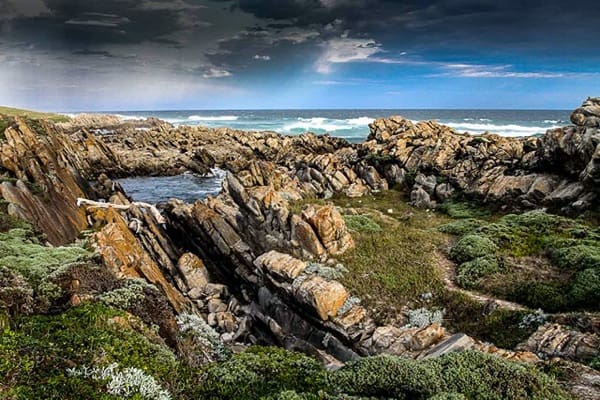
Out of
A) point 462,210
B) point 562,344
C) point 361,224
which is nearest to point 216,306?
point 361,224

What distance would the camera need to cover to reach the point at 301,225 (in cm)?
2148

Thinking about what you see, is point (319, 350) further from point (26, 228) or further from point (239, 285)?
point (26, 228)

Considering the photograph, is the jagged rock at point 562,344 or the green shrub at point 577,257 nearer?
the jagged rock at point 562,344

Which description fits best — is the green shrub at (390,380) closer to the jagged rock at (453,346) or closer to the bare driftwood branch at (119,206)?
the jagged rock at (453,346)

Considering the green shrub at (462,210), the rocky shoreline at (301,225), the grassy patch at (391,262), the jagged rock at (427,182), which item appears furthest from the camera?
the jagged rock at (427,182)

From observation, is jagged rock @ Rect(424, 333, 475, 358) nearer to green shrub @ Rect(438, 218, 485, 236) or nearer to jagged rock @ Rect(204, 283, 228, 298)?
jagged rock @ Rect(204, 283, 228, 298)

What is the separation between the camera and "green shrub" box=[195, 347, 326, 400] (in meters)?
7.52

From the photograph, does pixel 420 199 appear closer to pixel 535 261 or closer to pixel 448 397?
pixel 535 261

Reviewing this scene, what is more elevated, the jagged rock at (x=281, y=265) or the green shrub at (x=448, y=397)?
the green shrub at (x=448, y=397)

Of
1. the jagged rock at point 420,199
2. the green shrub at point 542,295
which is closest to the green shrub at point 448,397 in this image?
the green shrub at point 542,295

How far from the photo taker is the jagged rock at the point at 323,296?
16.1 meters

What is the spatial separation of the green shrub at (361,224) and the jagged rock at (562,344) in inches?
509

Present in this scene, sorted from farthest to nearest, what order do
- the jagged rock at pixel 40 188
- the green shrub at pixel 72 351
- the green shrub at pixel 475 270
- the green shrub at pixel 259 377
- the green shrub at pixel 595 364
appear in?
the jagged rock at pixel 40 188, the green shrub at pixel 475 270, the green shrub at pixel 595 364, the green shrub at pixel 259 377, the green shrub at pixel 72 351

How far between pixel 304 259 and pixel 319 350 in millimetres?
5625
